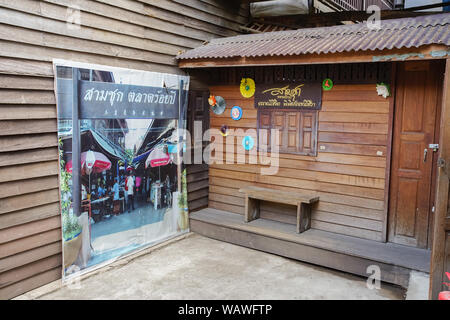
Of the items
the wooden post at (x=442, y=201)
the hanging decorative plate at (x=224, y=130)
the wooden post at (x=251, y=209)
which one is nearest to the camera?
the wooden post at (x=442, y=201)

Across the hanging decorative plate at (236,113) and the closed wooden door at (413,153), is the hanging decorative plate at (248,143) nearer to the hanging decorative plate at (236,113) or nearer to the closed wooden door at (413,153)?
the hanging decorative plate at (236,113)

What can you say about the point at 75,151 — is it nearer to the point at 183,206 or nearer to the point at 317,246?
the point at 183,206

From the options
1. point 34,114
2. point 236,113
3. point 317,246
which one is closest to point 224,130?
point 236,113

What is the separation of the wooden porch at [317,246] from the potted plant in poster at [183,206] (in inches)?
5.2

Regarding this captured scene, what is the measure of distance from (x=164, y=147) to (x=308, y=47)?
Answer: 8.62 feet

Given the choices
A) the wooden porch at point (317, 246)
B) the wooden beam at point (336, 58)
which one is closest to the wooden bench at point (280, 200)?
the wooden porch at point (317, 246)

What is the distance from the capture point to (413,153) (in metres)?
5.37

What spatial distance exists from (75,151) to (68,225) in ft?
3.02

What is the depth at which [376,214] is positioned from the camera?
5.63m

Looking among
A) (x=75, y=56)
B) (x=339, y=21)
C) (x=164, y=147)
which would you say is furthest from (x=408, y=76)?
(x=75, y=56)

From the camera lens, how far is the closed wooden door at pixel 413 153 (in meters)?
5.20

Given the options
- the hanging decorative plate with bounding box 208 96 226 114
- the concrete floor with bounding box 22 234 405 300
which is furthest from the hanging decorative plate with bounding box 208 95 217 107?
the concrete floor with bounding box 22 234 405 300

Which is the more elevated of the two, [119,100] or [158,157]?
[119,100]

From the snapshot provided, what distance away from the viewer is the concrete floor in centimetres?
469
